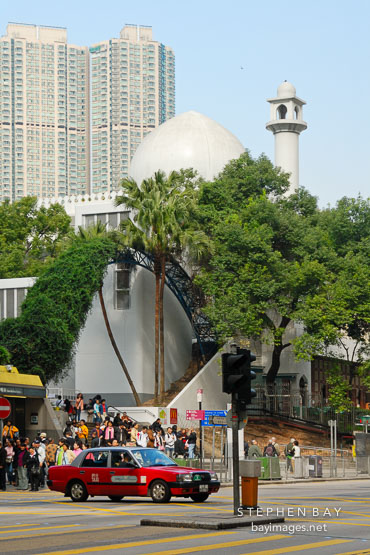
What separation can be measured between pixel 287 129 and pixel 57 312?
23537 millimetres

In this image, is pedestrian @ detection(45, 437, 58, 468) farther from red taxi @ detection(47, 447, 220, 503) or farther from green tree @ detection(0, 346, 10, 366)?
green tree @ detection(0, 346, 10, 366)

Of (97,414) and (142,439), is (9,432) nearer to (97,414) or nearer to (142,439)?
(142,439)

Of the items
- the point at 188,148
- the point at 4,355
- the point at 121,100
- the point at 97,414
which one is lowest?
the point at 97,414

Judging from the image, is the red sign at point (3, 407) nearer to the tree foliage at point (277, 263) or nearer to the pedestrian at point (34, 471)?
the pedestrian at point (34, 471)

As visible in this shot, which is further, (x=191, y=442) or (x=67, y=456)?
(x=191, y=442)

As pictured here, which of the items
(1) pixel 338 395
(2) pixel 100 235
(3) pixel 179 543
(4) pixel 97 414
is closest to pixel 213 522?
(3) pixel 179 543

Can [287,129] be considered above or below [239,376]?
above

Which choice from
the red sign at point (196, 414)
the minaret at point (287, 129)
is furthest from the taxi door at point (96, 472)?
the minaret at point (287, 129)

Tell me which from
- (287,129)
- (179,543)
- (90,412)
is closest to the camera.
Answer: (179,543)

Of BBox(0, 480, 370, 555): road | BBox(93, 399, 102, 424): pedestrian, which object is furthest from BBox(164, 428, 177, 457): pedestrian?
BBox(0, 480, 370, 555): road

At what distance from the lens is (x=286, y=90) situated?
65438mm

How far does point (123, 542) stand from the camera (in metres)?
14.1

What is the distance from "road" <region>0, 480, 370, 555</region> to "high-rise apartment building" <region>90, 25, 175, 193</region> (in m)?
167

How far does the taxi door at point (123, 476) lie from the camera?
2269 centimetres
